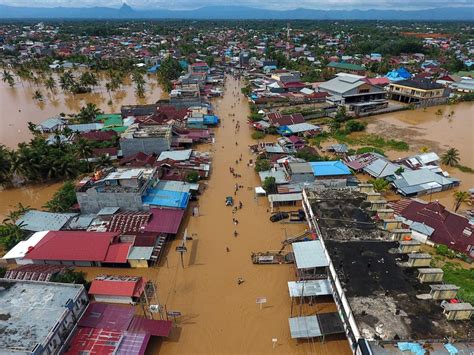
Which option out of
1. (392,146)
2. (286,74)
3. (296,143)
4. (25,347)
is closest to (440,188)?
(392,146)

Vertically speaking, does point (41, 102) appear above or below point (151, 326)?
below

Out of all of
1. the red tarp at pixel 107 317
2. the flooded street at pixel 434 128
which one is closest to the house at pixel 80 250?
the red tarp at pixel 107 317

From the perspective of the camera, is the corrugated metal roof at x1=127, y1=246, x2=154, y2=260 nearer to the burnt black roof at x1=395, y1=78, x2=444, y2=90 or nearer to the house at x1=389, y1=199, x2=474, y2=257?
the house at x1=389, y1=199, x2=474, y2=257

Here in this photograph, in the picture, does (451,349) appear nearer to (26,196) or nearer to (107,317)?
(107,317)

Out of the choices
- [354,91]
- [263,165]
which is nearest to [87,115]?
[263,165]

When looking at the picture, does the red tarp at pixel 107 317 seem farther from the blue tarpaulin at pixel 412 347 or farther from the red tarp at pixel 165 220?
the blue tarpaulin at pixel 412 347

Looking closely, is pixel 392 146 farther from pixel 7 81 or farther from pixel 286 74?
pixel 7 81
